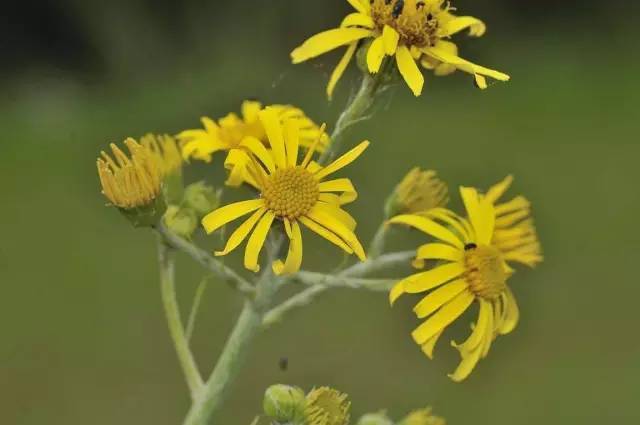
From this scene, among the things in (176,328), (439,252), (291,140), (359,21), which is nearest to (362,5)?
(359,21)

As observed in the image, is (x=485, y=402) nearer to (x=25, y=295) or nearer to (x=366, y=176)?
(x=366, y=176)

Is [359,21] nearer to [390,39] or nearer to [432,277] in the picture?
[390,39]

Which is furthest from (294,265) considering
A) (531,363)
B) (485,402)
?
(531,363)

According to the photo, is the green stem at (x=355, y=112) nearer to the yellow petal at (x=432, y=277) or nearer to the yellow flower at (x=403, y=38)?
the yellow flower at (x=403, y=38)

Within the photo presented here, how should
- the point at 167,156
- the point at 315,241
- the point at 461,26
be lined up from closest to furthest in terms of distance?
the point at 461,26
the point at 167,156
the point at 315,241

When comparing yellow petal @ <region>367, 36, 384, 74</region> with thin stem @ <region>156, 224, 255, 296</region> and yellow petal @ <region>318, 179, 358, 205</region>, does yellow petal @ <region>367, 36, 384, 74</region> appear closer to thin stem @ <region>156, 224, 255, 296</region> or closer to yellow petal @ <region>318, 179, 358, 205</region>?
yellow petal @ <region>318, 179, 358, 205</region>

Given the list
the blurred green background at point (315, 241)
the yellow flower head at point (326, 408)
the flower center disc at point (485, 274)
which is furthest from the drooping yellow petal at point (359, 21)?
the blurred green background at point (315, 241)
